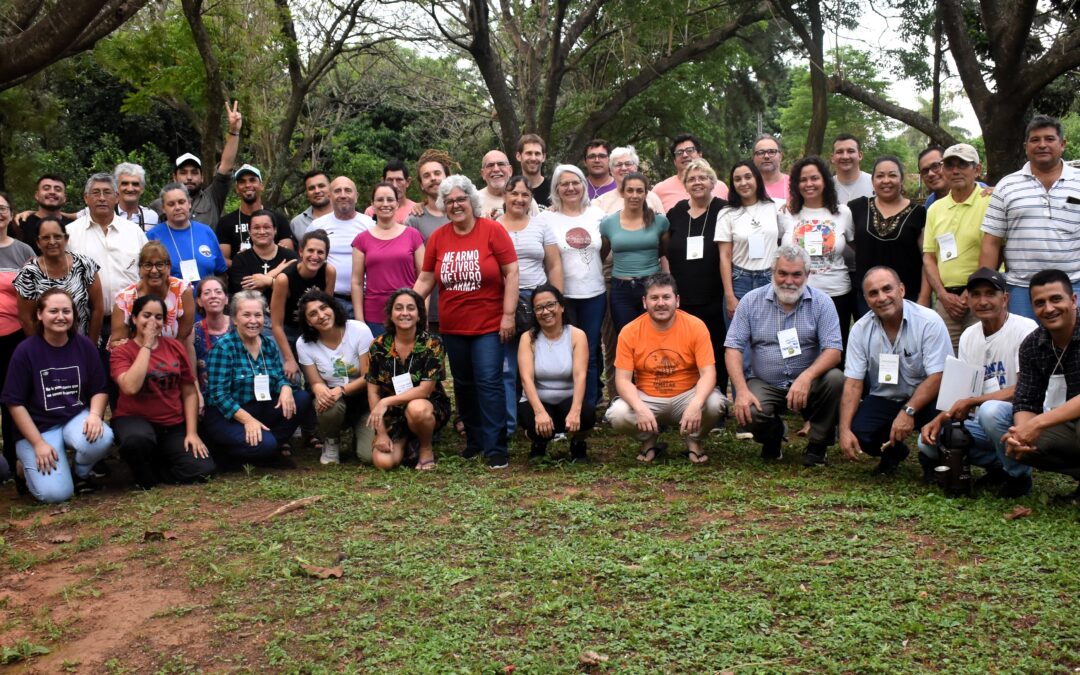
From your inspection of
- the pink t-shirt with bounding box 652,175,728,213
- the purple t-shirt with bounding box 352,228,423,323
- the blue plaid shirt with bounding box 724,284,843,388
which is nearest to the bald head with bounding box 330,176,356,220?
the purple t-shirt with bounding box 352,228,423,323

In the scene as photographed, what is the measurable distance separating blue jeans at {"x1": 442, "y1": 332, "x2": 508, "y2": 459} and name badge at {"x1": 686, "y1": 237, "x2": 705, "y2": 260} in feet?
4.91

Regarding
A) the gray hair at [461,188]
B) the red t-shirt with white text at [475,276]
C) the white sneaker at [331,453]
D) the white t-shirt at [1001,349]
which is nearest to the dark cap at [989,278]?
the white t-shirt at [1001,349]

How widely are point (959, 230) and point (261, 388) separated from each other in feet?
14.9

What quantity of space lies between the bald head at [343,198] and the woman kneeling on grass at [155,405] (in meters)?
1.67

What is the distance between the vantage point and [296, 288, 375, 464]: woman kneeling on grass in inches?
253

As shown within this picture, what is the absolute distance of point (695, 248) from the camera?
6.60 metres

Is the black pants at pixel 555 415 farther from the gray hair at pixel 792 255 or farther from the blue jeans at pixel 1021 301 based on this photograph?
the blue jeans at pixel 1021 301

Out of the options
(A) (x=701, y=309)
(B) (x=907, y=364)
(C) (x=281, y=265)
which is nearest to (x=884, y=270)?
(B) (x=907, y=364)

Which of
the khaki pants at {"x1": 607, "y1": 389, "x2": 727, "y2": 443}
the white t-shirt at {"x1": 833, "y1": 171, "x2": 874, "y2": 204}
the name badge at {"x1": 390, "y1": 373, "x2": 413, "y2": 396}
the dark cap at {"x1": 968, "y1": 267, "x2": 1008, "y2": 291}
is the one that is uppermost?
the white t-shirt at {"x1": 833, "y1": 171, "x2": 874, "y2": 204}

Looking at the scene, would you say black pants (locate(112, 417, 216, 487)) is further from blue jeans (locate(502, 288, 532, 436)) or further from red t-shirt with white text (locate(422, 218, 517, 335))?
blue jeans (locate(502, 288, 532, 436))

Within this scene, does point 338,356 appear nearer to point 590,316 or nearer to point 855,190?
point 590,316

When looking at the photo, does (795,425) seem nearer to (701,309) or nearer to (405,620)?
(701,309)

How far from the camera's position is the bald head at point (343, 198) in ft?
23.7

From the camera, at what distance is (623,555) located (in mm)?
4352
